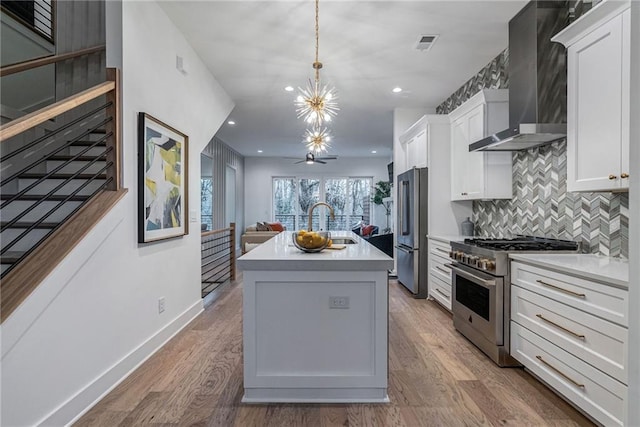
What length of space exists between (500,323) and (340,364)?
1.36 meters

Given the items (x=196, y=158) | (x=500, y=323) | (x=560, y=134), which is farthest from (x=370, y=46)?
(x=500, y=323)

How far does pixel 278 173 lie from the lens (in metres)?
11.0

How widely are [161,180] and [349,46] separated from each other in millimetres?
2264

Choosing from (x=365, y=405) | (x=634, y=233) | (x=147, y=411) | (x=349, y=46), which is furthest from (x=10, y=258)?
(x=349, y=46)

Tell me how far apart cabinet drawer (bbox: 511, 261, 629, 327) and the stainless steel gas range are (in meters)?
0.13

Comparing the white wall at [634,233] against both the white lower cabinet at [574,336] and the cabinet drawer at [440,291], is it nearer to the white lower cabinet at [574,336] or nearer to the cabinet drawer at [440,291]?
the white lower cabinet at [574,336]

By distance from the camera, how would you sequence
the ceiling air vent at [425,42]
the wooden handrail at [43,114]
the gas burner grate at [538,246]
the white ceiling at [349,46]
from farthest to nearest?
the ceiling air vent at [425,42] < the white ceiling at [349,46] < the gas burner grate at [538,246] < the wooden handrail at [43,114]

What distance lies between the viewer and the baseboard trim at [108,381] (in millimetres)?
1856

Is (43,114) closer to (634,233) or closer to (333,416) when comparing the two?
(333,416)

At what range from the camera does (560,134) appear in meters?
2.69

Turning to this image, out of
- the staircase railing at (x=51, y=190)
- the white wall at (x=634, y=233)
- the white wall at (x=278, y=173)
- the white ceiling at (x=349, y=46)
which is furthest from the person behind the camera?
the white wall at (x=278, y=173)

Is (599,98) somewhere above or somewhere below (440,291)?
above

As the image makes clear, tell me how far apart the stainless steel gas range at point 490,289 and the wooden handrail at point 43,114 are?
9.90ft

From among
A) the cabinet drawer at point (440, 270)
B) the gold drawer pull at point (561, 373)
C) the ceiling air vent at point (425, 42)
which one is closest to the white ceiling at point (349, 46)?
the ceiling air vent at point (425, 42)
